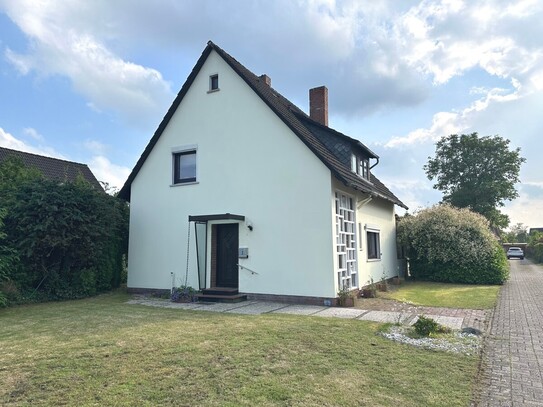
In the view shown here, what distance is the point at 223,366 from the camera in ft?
16.9

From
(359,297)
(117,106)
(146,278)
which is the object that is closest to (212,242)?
(146,278)

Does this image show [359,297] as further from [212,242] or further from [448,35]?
[448,35]

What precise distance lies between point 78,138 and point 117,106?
236 centimetres

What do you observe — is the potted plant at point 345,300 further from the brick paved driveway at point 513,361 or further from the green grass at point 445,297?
the brick paved driveway at point 513,361

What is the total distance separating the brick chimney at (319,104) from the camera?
56.3 feet

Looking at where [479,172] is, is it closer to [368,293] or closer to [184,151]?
[368,293]

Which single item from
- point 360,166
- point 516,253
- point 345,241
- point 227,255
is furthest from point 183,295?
point 516,253

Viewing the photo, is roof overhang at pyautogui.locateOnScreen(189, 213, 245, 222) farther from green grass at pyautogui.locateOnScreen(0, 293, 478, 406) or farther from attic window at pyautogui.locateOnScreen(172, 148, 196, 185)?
green grass at pyautogui.locateOnScreen(0, 293, 478, 406)

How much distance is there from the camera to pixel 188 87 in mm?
14148

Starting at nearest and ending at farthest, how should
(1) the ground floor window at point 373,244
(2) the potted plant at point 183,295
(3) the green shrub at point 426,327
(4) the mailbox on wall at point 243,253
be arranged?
(3) the green shrub at point 426,327
(2) the potted plant at point 183,295
(4) the mailbox on wall at point 243,253
(1) the ground floor window at point 373,244

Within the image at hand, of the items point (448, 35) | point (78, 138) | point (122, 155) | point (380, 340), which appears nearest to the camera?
point (380, 340)

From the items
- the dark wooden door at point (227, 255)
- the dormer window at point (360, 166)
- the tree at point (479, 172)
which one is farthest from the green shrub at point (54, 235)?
the tree at point (479, 172)

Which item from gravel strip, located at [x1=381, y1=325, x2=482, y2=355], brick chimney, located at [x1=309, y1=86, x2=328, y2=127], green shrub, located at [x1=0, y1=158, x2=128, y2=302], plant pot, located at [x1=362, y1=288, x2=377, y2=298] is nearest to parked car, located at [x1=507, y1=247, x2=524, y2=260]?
brick chimney, located at [x1=309, y1=86, x2=328, y2=127]

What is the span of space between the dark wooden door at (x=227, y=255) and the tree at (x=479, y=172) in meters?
36.2
